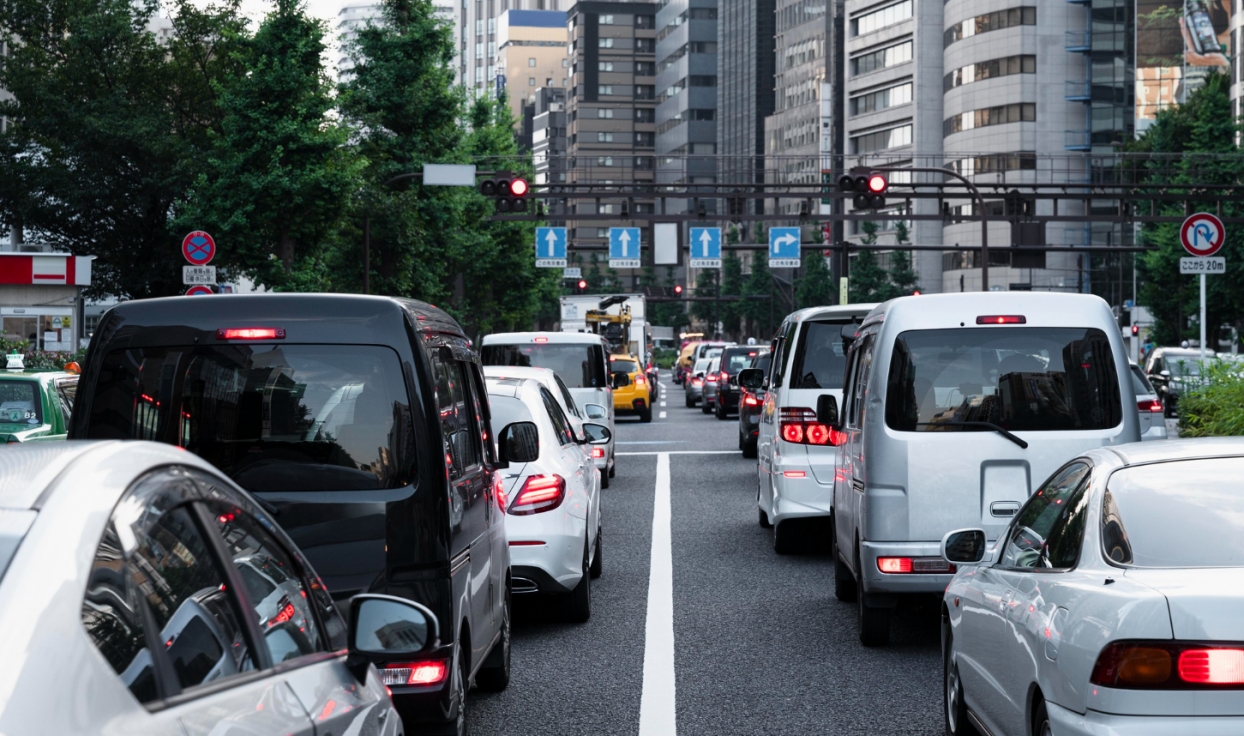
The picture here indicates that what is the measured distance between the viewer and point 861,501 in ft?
28.7

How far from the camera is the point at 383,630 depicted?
137 inches

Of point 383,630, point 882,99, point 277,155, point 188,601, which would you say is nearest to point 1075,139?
point 882,99

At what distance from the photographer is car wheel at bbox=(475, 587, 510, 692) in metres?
7.51

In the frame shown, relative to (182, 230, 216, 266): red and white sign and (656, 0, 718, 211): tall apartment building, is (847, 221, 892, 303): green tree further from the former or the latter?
(182, 230, 216, 266): red and white sign

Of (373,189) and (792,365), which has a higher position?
(373,189)

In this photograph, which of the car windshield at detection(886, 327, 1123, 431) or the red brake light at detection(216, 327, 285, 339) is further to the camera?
the car windshield at detection(886, 327, 1123, 431)

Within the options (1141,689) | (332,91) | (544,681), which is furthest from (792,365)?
(332,91)

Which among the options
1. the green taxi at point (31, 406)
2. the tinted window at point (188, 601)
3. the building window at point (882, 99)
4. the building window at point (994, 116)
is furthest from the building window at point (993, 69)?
the tinted window at point (188, 601)

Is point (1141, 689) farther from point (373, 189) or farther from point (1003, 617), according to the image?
point (373, 189)

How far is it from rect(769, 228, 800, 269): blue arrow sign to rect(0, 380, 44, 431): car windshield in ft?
157

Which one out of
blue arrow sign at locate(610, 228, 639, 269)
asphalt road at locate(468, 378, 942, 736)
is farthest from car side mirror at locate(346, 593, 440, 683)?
blue arrow sign at locate(610, 228, 639, 269)

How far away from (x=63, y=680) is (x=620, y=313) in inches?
2288

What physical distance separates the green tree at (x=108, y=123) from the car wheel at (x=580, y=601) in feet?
148

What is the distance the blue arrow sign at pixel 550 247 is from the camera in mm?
61094
